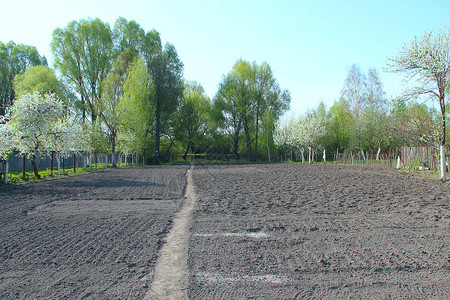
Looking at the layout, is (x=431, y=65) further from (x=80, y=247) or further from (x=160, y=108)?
(x=160, y=108)

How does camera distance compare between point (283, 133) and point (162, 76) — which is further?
point (283, 133)

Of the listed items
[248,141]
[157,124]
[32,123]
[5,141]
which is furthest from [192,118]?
[5,141]

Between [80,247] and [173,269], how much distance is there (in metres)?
1.90

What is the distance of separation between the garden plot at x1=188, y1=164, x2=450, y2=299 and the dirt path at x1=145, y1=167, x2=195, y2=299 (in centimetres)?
13

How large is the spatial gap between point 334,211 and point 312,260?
3.84 meters

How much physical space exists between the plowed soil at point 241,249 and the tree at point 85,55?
32108mm

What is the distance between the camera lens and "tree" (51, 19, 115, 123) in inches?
1432

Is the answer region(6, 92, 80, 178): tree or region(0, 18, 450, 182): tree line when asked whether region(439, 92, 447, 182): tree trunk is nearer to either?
region(0, 18, 450, 182): tree line

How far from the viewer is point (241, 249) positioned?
16.0ft

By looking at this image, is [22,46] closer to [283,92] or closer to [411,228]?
[283,92]

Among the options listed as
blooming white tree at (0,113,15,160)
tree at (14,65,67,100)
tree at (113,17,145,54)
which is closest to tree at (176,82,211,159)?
tree at (113,17,145,54)

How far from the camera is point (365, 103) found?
152 ft

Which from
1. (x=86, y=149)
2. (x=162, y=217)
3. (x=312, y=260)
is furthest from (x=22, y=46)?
(x=312, y=260)

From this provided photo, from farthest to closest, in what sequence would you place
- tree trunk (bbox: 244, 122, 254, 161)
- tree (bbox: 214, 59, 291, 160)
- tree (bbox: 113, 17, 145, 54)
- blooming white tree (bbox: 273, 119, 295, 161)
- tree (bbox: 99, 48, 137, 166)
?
1. tree trunk (bbox: 244, 122, 254, 161)
2. tree (bbox: 214, 59, 291, 160)
3. blooming white tree (bbox: 273, 119, 295, 161)
4. tree (bbox: 113, 17, 145, 54)
5. tree (bbox: 99, 48, 137, 166)
